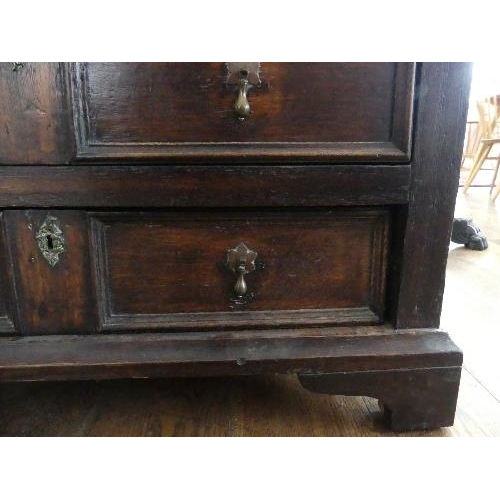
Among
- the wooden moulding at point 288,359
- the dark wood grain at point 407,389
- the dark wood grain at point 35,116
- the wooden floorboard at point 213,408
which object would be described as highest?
the dark wood grain at point 35,116

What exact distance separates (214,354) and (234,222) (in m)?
0.16

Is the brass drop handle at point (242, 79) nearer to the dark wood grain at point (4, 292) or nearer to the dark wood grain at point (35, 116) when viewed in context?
the dark wood grain at point (35, 116)

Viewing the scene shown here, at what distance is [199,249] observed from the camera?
1.79 ft

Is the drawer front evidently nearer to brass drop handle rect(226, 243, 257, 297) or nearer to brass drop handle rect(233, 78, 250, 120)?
brass drop handle rect(226, 243, 257, 297)

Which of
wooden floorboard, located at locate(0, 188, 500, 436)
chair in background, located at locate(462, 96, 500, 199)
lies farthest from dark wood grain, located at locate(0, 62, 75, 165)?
chair in background, located at locate(462, 96, 500, 199)

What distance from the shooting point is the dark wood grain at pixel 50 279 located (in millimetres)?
515

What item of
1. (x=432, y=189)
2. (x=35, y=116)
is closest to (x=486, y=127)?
(x=432, y=189)

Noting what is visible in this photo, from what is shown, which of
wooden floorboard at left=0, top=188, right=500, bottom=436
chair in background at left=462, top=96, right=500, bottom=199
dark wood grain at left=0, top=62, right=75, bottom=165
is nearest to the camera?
dark wood grain at left=0, top=62, right=75, bottom=165

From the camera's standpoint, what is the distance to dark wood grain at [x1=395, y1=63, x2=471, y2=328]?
501mm

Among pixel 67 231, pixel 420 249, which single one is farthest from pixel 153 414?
pixel 420 249

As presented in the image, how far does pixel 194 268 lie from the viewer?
1.81 feet

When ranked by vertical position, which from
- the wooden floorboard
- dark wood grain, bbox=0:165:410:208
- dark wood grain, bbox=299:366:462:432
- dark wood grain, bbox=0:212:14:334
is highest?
dark wood grain, bbox=0:165:410:208

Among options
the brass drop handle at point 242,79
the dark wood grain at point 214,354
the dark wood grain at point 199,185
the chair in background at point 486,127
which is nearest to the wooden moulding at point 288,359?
the dark wood grain at point 214,354
